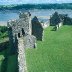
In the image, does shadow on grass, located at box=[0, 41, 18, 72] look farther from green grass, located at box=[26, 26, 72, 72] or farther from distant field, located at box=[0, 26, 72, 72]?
green grass, located at box=[26, 26, 72, 72]

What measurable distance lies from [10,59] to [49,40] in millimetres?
12389

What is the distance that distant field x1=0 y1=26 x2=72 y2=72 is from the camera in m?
38.1

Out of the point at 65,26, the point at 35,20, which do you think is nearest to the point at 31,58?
the point at 35,20

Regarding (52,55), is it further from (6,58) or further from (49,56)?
(6,58)

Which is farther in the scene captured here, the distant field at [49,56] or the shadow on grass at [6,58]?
the shadow on grass at [6,58]

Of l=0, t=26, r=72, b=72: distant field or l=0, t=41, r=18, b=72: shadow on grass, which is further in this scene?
l=0, t=41, r=18, b=72: shadow on grass

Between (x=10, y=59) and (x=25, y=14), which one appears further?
(x=25, y=14)

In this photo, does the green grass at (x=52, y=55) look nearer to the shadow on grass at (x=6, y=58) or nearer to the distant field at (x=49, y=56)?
the distant field at (x=49, y=56)

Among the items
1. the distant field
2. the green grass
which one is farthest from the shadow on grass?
the green grass

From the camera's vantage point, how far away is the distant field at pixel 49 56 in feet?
125

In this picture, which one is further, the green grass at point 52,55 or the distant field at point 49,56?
the green grass at point 52,55

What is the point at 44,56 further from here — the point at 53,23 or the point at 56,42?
the point at 53,23

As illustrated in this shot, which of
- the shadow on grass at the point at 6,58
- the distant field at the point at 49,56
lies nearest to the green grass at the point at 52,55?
the distant field at the point at 49,56

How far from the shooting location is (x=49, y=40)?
53062 mm
